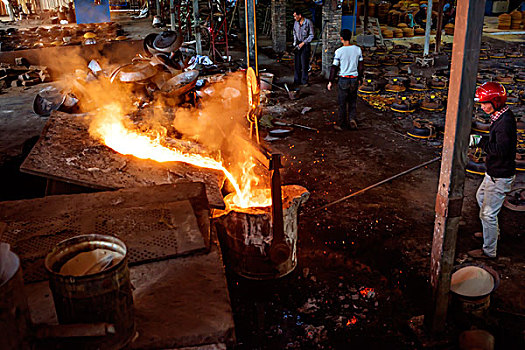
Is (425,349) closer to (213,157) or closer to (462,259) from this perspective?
(462,259)

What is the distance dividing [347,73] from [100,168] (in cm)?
602

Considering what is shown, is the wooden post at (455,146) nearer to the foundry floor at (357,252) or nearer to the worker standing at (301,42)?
the foundry floor at (357,252)

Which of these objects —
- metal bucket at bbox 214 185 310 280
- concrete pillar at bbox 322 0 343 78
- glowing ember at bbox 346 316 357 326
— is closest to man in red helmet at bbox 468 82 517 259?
glowing ember at bbox 346 316 357 326

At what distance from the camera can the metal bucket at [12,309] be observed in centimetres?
181

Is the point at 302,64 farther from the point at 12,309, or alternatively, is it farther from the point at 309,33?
the point at 12,309

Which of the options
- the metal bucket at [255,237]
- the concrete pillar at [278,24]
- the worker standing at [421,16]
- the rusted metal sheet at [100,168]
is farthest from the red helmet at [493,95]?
the worker standing at [421,16]

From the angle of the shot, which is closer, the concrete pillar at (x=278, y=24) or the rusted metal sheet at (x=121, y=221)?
the rusted metal sheet at (x=121, y=221)

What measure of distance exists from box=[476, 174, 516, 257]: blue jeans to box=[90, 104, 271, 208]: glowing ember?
252 cm

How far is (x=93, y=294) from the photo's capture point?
2.04m

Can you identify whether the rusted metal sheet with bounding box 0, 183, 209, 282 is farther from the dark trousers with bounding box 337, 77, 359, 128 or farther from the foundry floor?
the dark trousers with bounding box 337, 77, 359, 128

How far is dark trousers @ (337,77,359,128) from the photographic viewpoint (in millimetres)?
9273

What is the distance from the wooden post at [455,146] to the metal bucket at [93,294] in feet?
8.74

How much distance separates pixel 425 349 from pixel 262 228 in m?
1.92

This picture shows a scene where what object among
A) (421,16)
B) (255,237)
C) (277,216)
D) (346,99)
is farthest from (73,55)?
(421,16)
